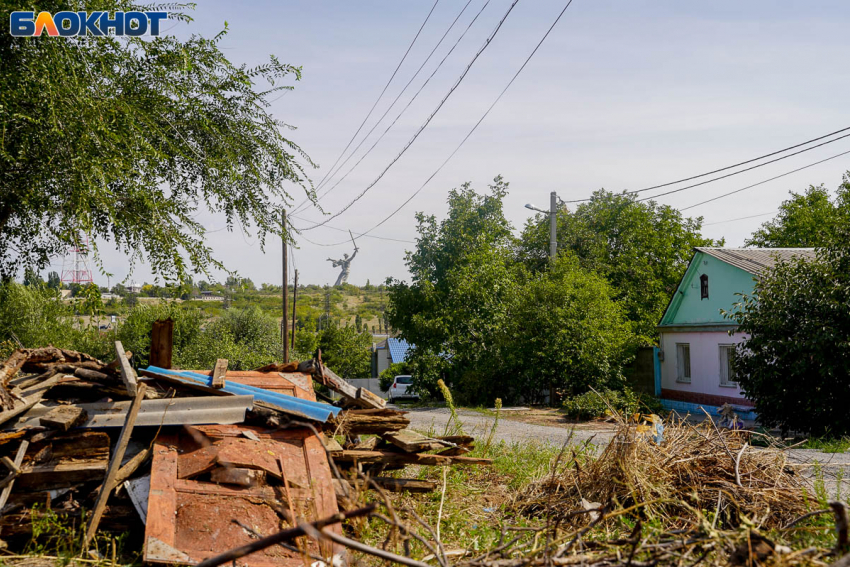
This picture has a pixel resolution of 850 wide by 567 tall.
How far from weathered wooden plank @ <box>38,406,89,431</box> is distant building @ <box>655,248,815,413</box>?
20038 millimetres

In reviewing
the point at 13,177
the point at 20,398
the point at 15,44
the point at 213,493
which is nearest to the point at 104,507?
the point at 213,493

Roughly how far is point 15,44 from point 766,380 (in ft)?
53.2

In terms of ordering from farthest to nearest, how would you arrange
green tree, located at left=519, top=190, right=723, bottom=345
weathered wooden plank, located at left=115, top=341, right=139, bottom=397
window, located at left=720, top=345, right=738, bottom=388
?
green tree, located at left=519, top=190, right=723, bottom=345 < window, located at left=720, top=345, right=738, bottom=388 < weathered wooden plank, located at left=115, top=341, right=139, bottom=397

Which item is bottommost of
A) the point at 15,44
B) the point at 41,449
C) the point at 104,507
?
the point at 104,507

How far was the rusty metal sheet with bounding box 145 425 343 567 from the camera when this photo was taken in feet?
15.5

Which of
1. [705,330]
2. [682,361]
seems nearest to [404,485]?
[705,330]

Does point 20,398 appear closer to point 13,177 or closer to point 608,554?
point 13,177

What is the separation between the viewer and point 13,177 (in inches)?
303

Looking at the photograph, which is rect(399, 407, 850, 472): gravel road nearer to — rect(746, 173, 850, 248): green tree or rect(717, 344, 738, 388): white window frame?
rect(717, 344, 738, 388): white window frame

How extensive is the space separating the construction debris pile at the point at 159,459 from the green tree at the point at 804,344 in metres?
12.0

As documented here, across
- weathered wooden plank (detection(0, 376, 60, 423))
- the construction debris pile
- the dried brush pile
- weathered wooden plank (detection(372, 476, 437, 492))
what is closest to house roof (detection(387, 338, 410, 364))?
weathered wooden plank (detection(372, 476, 437, 492))

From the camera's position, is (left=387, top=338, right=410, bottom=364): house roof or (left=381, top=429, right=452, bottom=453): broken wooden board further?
(left=387, top=338, right=410, bottom=364): house roof

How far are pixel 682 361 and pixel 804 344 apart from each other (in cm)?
1134

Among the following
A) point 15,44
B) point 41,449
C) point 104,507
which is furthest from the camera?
point 15,44
